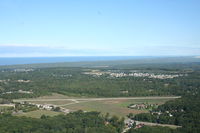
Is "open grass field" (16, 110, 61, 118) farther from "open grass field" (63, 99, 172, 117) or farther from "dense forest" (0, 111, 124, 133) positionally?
"dense forest" (0, 111, 124, 133)

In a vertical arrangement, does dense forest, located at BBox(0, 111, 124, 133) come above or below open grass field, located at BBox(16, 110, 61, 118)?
above

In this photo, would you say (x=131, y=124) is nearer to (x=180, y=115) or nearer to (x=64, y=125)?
(x=180, y=115)

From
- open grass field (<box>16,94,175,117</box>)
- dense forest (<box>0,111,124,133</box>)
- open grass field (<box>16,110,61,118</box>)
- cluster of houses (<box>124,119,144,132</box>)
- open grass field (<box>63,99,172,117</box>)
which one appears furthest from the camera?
open grass field (<box>16,94,175,117</box>)

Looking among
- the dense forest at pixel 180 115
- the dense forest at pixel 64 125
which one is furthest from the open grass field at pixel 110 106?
the dense forest at pixel 64 125

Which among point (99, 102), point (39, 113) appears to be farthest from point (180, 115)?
point (39, 113)

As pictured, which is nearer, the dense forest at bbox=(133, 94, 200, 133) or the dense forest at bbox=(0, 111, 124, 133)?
the dense forest at bbox=(0, 111, 124, 133)

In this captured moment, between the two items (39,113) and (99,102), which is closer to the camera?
(39,113)

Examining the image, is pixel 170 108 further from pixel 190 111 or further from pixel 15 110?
pixel 15 110

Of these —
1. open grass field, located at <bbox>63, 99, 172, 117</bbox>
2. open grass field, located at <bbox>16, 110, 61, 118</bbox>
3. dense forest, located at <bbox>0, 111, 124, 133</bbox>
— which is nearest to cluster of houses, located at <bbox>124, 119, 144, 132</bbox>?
dense forest, located at <bbox>0, 111, 124, 133</bbox>

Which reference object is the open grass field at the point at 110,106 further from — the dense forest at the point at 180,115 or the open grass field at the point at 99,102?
the dense forest at the point at 180,115

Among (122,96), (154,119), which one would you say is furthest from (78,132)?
(122,96)
